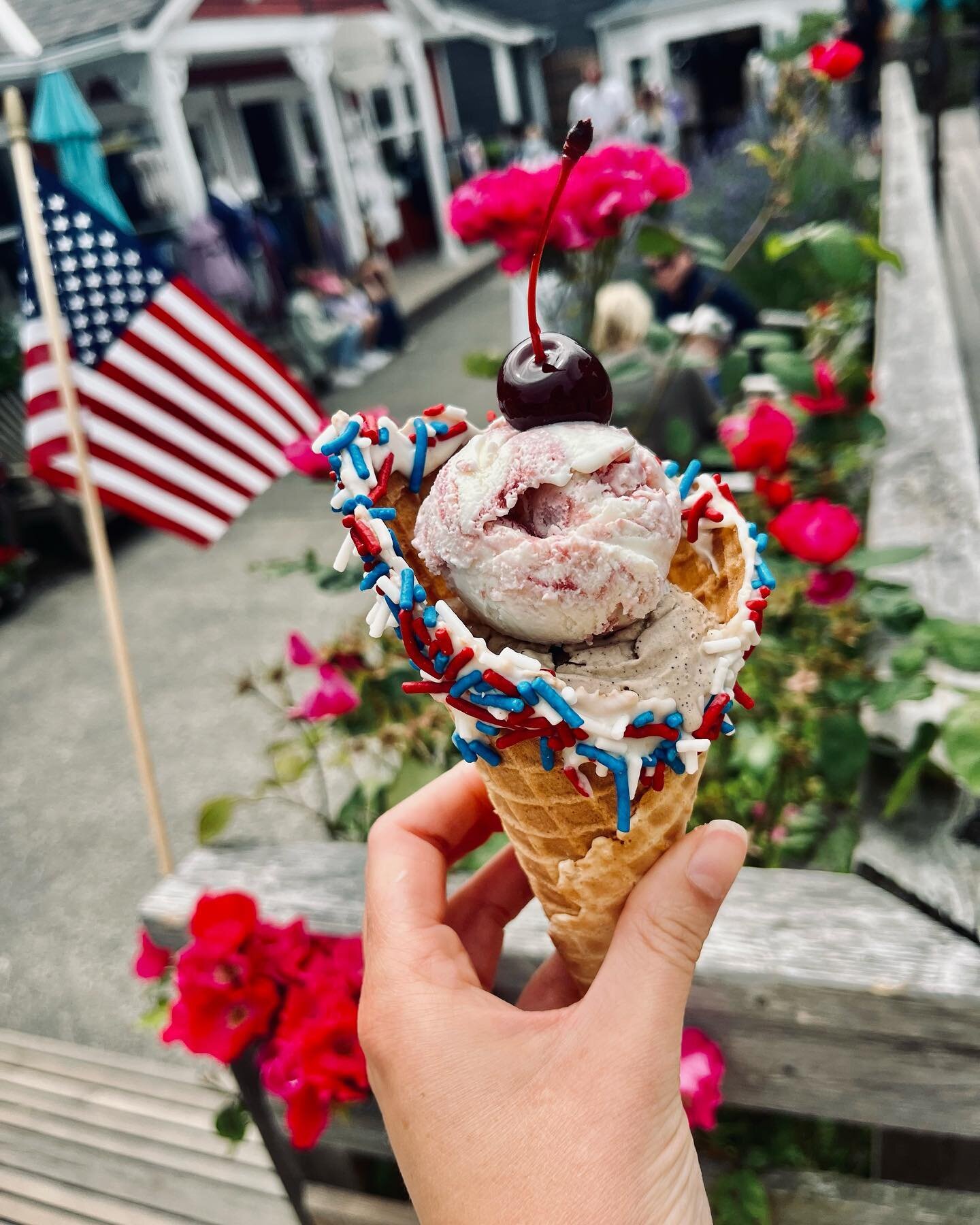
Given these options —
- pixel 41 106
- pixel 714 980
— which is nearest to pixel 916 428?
pixel 714 980

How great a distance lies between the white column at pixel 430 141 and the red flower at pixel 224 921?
15.6 metres

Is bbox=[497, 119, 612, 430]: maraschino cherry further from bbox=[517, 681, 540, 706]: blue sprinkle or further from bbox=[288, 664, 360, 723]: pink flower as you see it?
bbox=[288, 664, 360, 723]: pink flower

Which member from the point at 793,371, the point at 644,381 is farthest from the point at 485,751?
the point at 644,381

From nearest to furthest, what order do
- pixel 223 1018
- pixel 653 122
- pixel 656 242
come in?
pixel 223 1018 → pixel 656 242 → pixel 653 122

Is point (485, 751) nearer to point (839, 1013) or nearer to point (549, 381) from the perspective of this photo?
point (549, 381)

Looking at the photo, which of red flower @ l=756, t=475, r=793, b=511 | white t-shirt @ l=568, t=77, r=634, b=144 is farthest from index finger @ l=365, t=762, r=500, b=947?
white t-shirt @ l=568, t=77, r=634, b=144

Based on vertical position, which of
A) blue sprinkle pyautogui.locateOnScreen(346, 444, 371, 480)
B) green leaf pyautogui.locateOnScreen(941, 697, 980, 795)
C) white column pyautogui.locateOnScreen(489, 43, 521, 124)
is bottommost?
green leaf pyautogui.locateOnScreen(941, 697, 980, 795)

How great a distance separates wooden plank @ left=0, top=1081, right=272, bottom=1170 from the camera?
8.20ft

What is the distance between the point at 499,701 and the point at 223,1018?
3.52 feet

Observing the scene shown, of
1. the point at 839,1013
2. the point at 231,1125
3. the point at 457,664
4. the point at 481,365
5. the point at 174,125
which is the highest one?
the point at 174,125

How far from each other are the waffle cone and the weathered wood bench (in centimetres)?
27

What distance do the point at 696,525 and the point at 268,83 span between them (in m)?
15.3

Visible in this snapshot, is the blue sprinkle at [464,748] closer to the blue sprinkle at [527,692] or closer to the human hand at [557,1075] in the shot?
the blue sprinkle at [527,692]

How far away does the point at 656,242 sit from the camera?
278 centimetres
